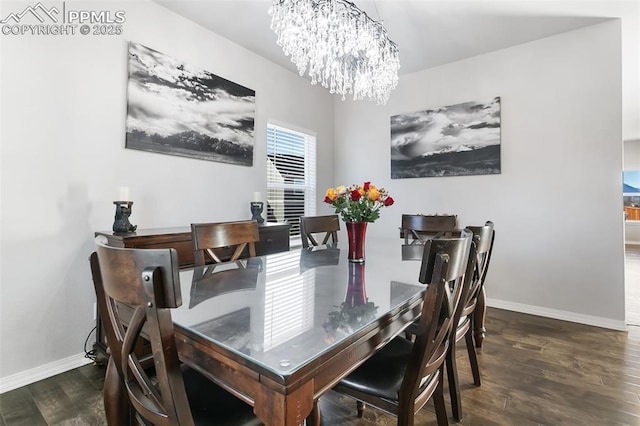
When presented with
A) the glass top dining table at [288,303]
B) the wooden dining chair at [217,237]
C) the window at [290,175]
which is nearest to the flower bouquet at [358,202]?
the glass top dining table at [288,303]

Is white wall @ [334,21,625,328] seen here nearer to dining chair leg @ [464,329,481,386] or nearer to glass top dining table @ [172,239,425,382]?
dining chair leg @ [464,329,481,386]

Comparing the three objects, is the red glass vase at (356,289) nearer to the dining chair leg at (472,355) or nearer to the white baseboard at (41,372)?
the dining chair leg at (472,355)

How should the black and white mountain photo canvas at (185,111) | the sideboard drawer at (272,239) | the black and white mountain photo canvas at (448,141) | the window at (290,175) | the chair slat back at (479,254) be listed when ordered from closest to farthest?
the chair slat back at (479,254), the black and white mountain photo canvas at (185,111), the sideboard drawer at (272,239), the black and white mountain photo canvas at (448,141), the window at (290,175)

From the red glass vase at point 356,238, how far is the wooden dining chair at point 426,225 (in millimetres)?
979

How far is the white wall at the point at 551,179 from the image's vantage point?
2799mm

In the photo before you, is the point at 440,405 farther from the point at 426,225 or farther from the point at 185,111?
the point at 185,111

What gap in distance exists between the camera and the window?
3602 mm

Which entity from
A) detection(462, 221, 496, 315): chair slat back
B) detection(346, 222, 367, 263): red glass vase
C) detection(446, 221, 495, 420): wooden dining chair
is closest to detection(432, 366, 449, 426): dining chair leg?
detection(446, 221, 495, 420): wooden dining chair

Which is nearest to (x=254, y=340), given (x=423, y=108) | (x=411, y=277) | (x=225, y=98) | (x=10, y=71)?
(x=411, y=277)

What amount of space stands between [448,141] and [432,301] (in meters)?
3.07

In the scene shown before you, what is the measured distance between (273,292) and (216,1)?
2573 mm

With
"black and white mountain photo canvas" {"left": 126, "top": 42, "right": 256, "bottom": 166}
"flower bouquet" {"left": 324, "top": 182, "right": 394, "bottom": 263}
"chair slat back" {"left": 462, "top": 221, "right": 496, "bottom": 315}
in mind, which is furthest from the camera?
"black and white mountain photo canvas" {"left": 126, "top": 42, "right": 256, "bottom": 166}

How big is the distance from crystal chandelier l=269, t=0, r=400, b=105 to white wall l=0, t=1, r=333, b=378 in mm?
1277

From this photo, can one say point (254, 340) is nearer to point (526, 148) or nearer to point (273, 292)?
point (273, 292)
